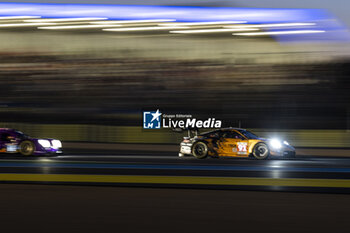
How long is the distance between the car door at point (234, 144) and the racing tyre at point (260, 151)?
0.27 metres

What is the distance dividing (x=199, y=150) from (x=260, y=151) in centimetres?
181

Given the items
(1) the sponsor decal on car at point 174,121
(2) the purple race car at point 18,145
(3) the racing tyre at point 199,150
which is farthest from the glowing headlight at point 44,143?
(1) the sponsor decal on car at point 174,121

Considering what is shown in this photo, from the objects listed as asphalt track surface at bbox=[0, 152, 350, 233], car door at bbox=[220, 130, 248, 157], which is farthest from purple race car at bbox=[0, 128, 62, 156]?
car door at bbox=[220, 130, 248, 157]

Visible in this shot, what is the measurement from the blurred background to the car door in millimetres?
10554

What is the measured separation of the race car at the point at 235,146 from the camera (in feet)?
47.8

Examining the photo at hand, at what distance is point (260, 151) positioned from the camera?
47.8ft

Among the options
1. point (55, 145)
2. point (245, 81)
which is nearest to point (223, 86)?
point (245, 81)

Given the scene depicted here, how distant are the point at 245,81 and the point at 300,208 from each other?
73.4ft

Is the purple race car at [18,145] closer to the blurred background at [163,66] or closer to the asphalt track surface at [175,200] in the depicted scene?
the asphalt track surface at [175,200]

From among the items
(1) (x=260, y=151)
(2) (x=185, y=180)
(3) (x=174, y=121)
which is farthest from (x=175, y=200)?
(3) (x=174, y=121)

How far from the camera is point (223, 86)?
2867 cm

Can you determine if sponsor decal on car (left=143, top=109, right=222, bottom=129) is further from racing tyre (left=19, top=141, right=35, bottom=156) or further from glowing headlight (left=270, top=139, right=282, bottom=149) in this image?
glowing headlight (left=270, top=139, right=282, bottom=149)

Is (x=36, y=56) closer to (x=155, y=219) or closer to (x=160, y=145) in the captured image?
Result: (x=160, y=145)

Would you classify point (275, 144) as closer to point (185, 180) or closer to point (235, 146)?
point (235, 146)
